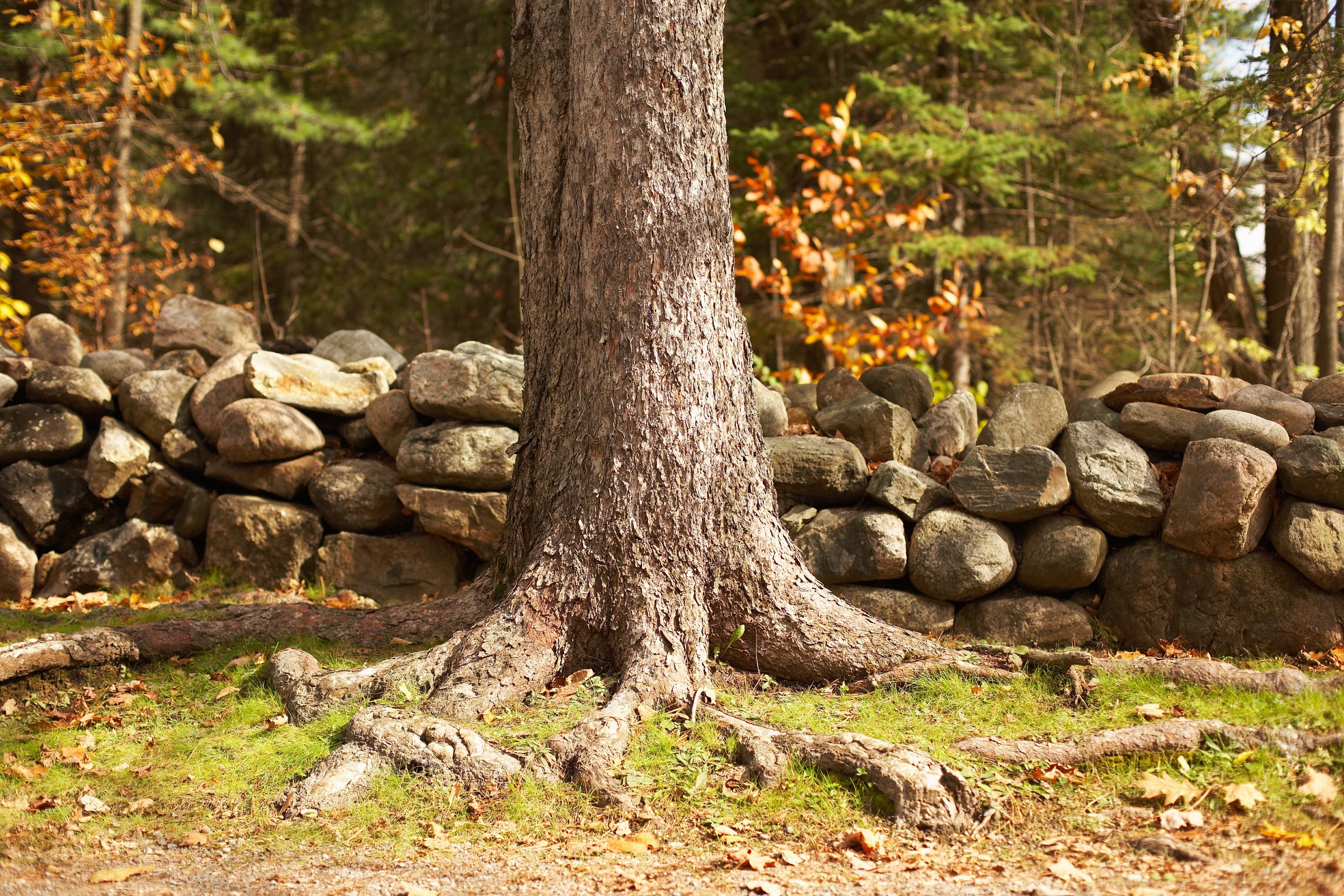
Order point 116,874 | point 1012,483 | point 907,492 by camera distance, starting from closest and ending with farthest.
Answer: point 116,874 < point 1012,483 < point 907,492

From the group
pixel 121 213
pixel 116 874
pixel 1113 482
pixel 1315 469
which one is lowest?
pixel 116 874

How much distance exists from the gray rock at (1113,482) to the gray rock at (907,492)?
65 cm

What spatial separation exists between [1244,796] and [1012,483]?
2.18 meters

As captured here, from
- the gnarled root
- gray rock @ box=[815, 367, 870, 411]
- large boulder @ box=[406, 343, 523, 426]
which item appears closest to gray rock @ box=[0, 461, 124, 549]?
large boulder @ box=[406, 343, 523, 426]

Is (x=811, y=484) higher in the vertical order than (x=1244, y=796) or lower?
higher

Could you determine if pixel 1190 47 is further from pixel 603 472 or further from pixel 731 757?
pixel 731 757

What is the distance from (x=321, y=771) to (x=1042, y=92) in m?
10.0

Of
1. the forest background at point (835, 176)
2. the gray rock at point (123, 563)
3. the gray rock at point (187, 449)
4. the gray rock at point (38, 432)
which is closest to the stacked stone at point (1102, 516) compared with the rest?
the forest background at point (835, 176)

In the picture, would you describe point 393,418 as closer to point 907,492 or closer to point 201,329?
point 201,329

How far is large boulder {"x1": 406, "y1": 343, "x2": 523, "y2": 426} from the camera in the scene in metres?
5.73

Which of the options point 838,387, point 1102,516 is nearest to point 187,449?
point 838,387

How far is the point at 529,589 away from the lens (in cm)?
400

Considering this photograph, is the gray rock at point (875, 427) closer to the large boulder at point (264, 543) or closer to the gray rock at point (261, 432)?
the large boulder at point (264, 543)

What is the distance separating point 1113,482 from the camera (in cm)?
483
